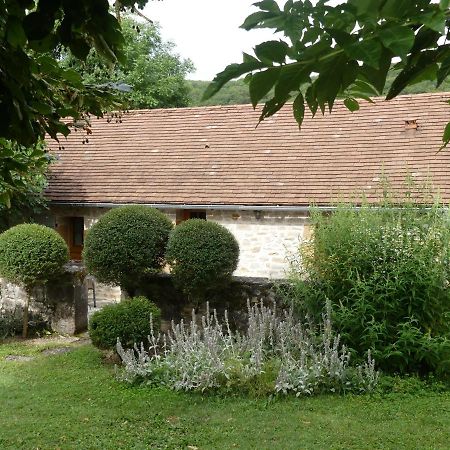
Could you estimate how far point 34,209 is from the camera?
1280 centimetres

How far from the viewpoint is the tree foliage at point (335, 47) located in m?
0.95

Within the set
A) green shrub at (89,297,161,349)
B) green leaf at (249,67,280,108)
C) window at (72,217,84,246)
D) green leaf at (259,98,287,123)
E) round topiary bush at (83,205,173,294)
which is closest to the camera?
green leaf at (249,67,280,108)

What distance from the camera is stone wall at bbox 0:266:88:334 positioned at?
1024 cm

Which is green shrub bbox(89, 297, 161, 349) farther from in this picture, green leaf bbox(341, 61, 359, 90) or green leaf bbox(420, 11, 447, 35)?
green leaf bbox(420, 11, 447, 35)

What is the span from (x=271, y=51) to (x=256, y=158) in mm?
12167

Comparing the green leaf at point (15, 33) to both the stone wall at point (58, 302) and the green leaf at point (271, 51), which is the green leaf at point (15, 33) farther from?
the stone wall at point (58, 302)

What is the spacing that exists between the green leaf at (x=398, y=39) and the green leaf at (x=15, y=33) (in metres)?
1.06

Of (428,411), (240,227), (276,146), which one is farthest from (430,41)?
(276,146)

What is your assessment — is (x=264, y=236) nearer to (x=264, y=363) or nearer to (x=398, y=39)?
(x=264, y=363)

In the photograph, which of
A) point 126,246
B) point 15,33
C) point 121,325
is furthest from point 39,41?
point 126,246

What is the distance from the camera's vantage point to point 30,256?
32.4ft

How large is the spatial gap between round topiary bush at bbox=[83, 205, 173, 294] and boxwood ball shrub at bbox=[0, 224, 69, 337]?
98cm

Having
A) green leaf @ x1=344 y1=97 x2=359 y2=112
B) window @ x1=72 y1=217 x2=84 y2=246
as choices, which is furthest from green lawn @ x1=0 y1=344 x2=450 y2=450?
window @ x1=72 y1=217 x2=84 y2=246

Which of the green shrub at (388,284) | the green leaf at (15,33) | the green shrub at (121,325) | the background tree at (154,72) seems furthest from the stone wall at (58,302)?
the background tree at (154,72)
